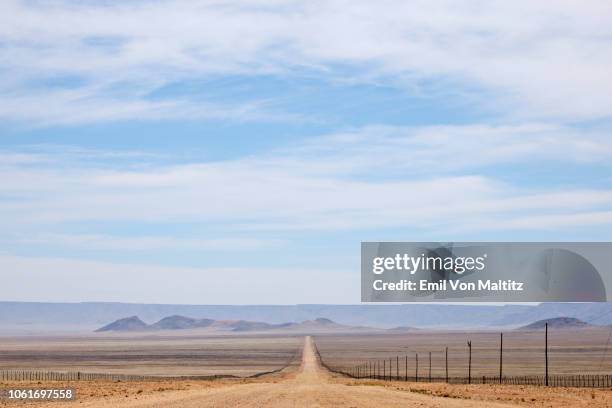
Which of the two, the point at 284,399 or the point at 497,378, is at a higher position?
the point at 284,399

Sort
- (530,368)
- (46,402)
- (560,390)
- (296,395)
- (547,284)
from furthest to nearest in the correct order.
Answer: (530,368), (547,284), (560,390), (296,395), (46,402)

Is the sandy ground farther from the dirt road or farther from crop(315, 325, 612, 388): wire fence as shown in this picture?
crop(315, 325, 612, 388): wire fence

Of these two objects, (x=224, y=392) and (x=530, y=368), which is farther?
Result: (x=530, y=368)

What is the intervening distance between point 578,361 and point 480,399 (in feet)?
382

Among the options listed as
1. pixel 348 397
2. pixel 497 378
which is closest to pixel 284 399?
pixel 348 397

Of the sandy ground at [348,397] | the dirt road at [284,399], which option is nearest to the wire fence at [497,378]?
the sandy ground at [348,397]

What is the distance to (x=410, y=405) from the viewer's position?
151ft

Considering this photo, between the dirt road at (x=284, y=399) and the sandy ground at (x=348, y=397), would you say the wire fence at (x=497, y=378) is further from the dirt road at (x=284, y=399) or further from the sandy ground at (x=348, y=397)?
the dirt road at (x=284, y=399)

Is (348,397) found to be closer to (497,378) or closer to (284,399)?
(284,399)

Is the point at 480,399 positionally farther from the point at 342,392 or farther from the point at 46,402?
the point at 46,402

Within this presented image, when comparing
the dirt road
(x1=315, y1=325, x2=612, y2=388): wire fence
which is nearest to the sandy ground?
the dirt road

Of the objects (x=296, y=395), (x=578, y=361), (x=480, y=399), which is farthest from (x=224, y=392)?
(x=578, y=361)

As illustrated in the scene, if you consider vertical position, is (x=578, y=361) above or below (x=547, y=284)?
below

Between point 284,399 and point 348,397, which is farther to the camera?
point 348,397
